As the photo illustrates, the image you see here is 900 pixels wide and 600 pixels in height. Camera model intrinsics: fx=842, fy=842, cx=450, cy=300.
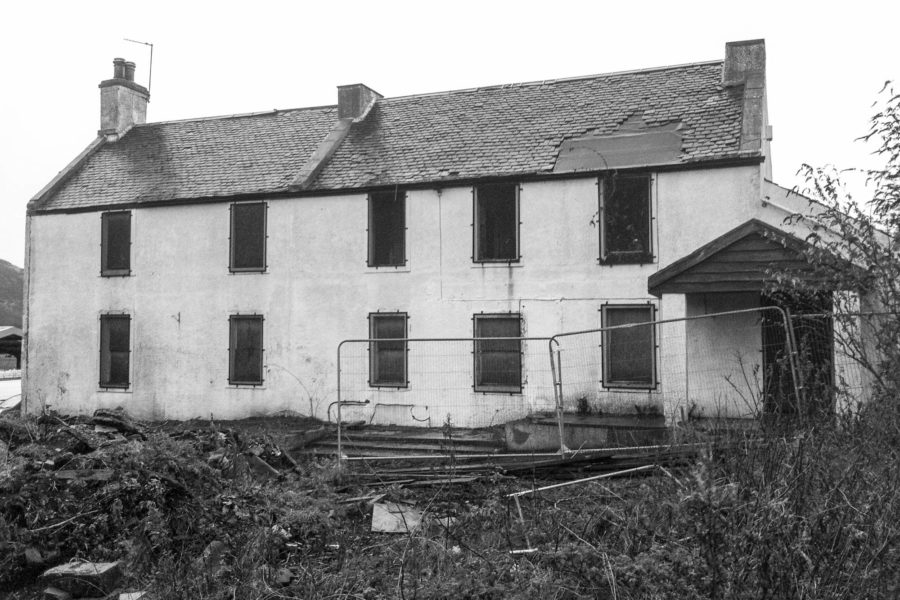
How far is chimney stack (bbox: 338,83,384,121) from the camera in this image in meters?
22.1

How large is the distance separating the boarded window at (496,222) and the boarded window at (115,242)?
9.41 metres

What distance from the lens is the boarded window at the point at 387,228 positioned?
1895 cm

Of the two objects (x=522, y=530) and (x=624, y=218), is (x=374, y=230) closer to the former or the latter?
(x=624, y=218)

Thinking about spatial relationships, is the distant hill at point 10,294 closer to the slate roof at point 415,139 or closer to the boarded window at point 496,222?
the slate roof at point 415,139

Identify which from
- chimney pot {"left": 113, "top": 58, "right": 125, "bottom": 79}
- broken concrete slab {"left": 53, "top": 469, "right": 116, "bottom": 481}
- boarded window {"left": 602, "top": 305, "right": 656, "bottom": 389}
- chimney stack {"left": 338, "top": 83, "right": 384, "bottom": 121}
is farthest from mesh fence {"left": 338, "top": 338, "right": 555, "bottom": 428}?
chimney pot {"left": 113, "top": 58, "right": 125, "bottom": 79}

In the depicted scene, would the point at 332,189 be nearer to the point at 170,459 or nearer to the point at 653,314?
the point at 653,314

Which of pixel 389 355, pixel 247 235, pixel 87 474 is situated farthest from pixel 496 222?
pixel 87 474

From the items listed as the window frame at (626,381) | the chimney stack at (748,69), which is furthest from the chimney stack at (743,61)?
the window frame at (626,381)

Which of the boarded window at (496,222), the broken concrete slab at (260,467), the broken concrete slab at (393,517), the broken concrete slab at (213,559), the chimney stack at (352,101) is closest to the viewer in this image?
the broken concrete slab at (213,559)

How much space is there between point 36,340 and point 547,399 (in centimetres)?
1385

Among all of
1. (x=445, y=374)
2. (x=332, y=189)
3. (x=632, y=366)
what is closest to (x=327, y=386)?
(x=445, y=374)

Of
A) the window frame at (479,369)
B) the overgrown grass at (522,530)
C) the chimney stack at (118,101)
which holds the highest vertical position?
the chimney stack at (118,101)

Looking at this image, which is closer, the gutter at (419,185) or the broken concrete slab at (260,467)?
the broken concrete slab at (260,467)

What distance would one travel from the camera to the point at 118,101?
24.8 metres
